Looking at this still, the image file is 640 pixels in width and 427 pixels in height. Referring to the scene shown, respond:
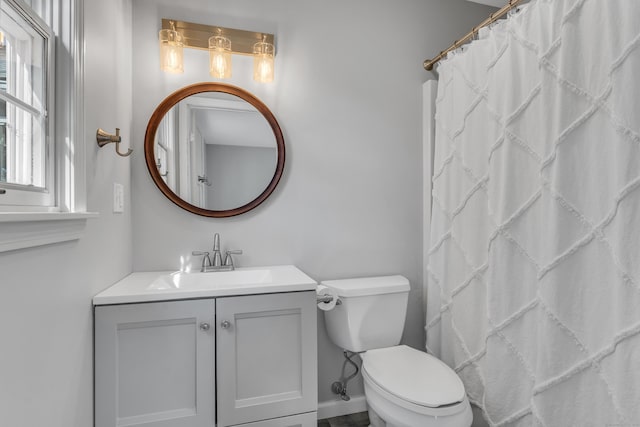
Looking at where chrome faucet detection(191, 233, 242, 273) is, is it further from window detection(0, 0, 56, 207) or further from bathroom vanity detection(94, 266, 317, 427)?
window detection(0, 0, 56, 207)

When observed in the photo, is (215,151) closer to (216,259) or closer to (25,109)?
(216,259)

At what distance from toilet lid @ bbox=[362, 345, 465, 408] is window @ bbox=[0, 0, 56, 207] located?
1.37 m

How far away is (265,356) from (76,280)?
0.72 meters

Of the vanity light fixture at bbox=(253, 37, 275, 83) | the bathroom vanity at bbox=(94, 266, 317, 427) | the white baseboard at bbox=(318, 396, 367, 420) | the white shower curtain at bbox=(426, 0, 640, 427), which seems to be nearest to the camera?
the white shower curtain at bbox=(426, 0, 640, 427)

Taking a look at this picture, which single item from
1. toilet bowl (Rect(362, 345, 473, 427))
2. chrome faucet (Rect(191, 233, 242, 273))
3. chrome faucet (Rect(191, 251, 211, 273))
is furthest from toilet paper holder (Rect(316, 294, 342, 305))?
chrome faucet (Rect(191, 251, 211, 273))

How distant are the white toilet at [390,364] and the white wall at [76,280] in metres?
1.00

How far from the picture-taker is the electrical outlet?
134 centimetres

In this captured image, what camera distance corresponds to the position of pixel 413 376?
1394mm

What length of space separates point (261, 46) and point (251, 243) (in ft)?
3.37

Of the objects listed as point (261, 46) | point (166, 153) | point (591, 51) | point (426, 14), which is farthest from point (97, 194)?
point (426, 14)

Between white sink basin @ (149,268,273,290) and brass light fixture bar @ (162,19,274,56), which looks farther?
brass light fixture bar @ (162,19,274,56)

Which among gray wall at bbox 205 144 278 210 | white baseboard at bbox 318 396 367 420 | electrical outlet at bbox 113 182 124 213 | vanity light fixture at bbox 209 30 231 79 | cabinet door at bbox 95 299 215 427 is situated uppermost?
vanity light fixture at bbox 209 30 231 79

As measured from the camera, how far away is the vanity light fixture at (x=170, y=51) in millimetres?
1544

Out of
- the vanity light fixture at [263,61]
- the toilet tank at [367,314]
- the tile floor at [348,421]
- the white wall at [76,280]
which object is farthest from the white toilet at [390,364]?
the vanity light fixture at [263,61]
